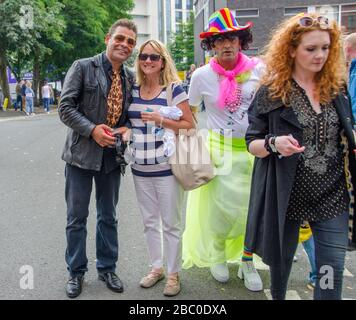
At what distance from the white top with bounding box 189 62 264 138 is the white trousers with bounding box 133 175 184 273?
59 cm

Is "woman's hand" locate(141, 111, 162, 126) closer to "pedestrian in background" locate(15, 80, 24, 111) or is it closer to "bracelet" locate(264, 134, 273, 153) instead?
"bracelet" locate(264, 134, 273, 153)

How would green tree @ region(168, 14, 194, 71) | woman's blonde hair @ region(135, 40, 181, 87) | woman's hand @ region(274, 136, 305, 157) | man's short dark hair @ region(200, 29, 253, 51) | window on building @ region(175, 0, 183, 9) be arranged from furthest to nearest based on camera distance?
window on building @ region(175, 0, 183, 9), green tree @ region(168, 14, 194, 71), man's short dark hair @ region(200, 29, 253, 51), woman's blonde hair @ region(135, 40, 181, 87), woman's hand @ region(274, 136, 305, 157)

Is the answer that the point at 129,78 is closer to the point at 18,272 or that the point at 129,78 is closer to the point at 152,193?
the point at 152,193

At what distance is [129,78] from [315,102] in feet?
4.97

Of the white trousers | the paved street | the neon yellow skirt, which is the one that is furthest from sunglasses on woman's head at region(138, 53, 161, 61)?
the paved street

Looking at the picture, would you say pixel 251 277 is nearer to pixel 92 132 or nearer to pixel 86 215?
pixel 86 215

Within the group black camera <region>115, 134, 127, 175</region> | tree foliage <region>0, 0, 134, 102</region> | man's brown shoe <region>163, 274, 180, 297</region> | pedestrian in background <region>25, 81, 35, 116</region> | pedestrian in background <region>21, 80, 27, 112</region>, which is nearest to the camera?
black camera <region>115, 134, 127, 175</region>

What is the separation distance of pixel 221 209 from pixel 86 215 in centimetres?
104

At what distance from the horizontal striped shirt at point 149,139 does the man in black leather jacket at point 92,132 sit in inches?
3.7

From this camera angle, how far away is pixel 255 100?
265 cm

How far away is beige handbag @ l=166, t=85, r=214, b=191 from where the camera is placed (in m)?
3.39

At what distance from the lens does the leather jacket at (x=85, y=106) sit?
130 inches

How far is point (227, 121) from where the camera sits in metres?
3.58
